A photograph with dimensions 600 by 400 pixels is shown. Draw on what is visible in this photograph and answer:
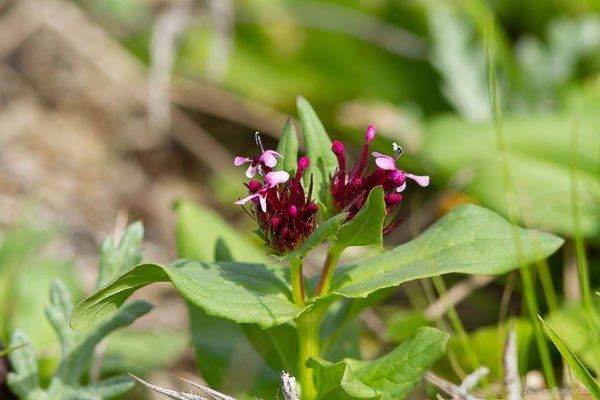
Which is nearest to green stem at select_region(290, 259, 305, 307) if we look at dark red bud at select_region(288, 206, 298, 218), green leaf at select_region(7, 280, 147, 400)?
dark red bud at select_region(288, 206, 298, 218)

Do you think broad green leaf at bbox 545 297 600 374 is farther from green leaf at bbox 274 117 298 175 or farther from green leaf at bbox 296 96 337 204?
green leaf at bbox 274 117 298 175

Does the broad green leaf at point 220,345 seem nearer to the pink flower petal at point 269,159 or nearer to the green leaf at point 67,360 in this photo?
the green leaf at point 67,360

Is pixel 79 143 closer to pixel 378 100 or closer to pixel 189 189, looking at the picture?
pixel 189 189

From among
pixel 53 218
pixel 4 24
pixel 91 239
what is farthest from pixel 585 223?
pixel 4 24

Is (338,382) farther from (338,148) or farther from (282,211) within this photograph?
(338,148)

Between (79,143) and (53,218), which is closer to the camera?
(53,218)

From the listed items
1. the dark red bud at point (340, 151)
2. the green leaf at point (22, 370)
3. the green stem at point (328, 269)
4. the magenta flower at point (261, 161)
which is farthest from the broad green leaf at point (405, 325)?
the green leaf at point (22, 370)

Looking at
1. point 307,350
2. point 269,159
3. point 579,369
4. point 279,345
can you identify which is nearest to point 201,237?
point 279,345
